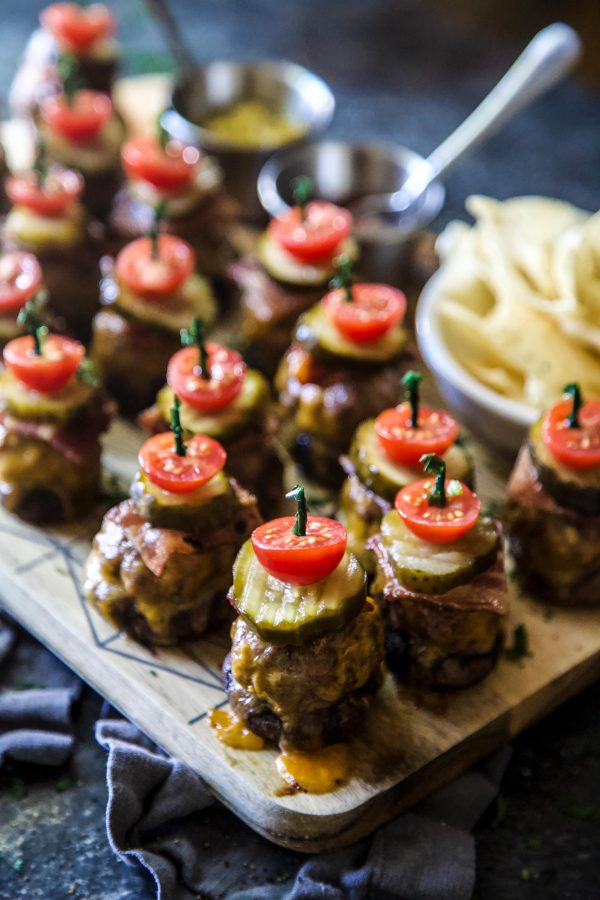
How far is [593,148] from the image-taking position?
7.48 m

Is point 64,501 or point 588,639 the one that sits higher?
point 588,639

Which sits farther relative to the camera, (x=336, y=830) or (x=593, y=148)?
(x=593, y=148)

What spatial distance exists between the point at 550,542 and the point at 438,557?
2.06ft

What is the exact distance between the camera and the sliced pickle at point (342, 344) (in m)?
4.61

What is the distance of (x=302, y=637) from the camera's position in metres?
3.42

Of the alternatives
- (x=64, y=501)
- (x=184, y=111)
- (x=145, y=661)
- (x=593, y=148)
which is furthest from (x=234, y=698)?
(x=593, y=148)

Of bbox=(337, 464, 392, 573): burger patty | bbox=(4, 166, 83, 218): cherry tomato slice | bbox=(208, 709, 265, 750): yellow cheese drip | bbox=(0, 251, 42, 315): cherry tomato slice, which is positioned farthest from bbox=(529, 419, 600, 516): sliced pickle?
bbox=(4, 166, 83, 218): cherry tomato slice

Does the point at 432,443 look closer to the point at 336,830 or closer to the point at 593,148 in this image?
the point at 336,830

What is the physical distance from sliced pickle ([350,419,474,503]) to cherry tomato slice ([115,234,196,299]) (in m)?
1.20

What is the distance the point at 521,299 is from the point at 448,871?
94.3 inches

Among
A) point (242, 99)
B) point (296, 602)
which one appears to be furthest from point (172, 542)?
point (242, 99)

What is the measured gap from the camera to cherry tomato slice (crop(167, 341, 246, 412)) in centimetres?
426

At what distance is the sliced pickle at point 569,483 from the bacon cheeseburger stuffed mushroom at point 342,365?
2.60 feet

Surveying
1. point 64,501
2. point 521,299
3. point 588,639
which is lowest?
point 64,501
